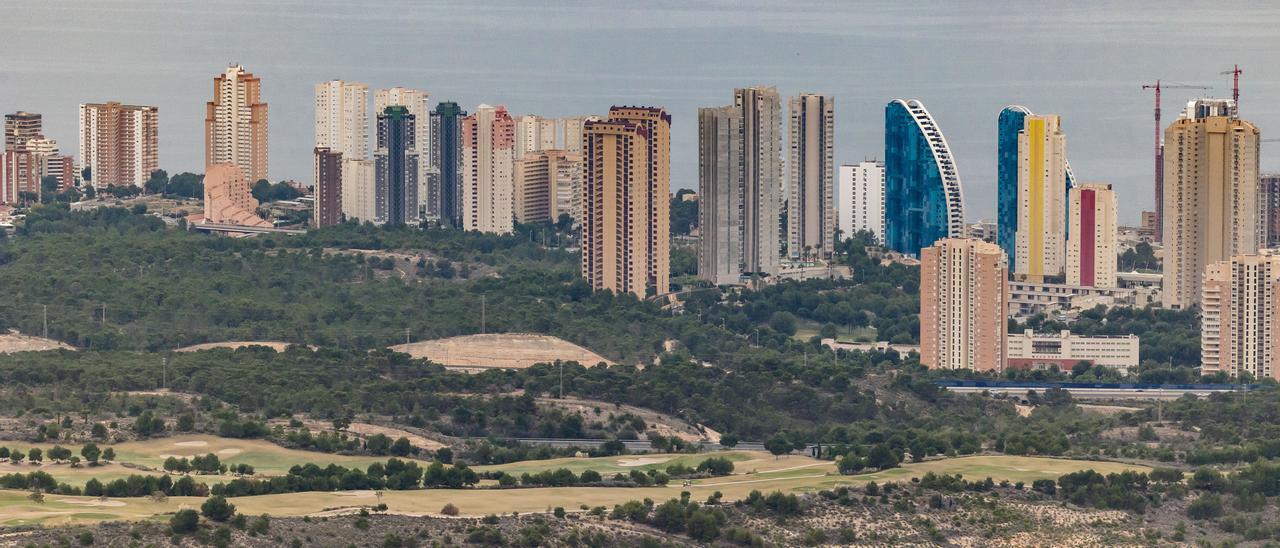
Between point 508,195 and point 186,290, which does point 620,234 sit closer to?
point 186,290

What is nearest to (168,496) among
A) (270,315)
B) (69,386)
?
(69,386)

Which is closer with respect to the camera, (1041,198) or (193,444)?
(193,444)

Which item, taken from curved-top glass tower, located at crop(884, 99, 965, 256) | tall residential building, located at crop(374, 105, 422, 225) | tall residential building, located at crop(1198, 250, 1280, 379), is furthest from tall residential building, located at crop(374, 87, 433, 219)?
tall residential building, located at crop(1198, 250, 1280, 379)

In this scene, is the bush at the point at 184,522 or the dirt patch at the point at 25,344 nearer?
the bush at the point at 184,522

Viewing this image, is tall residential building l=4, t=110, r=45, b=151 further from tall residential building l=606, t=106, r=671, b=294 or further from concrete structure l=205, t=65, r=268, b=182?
tall residential building l=606, t=106, r=671, b=294

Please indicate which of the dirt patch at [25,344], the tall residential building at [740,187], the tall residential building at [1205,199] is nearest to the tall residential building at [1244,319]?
the tall residential building at [1205,199]

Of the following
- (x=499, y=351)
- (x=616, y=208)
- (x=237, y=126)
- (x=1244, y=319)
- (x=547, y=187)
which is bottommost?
(x=499, y=351)

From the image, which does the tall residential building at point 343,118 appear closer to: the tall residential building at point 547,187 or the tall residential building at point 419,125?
the tall residential building at point 419,125

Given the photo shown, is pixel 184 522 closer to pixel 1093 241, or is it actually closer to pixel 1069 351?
pixel 1069 351

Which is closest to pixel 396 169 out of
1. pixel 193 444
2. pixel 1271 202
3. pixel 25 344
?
pixel 1271 202
